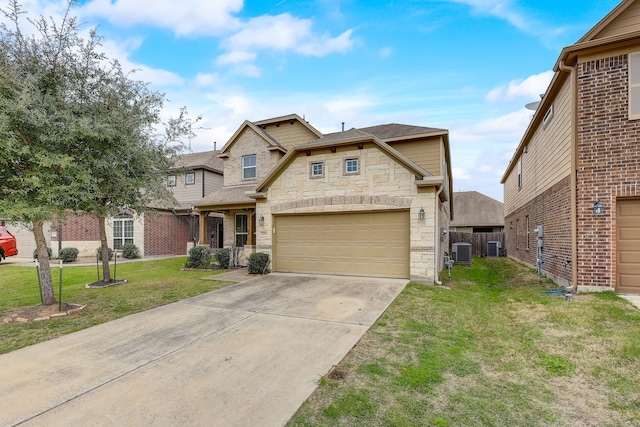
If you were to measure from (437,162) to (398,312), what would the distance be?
8580 mm

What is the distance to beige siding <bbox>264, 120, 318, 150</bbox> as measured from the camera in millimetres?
15734

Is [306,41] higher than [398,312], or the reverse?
[306,41]

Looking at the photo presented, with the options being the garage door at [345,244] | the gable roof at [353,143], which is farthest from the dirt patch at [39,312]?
the gable roof at [353,143]

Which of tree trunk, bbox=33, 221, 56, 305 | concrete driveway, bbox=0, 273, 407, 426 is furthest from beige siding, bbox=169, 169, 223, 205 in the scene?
concrete driveway, bbox=0, 273, 407, 426

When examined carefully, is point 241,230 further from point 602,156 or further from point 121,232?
point 602,156

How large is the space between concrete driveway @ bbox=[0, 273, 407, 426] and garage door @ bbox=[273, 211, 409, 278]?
10.7 feet

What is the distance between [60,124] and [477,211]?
30888 millimetres

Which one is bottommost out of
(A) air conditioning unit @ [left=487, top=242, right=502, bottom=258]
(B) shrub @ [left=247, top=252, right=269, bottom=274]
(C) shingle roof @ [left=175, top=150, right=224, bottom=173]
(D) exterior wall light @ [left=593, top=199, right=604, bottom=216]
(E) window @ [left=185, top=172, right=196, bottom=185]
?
(A) air conditioning unit @ [left=487, top=242, right=502, bottom=258]

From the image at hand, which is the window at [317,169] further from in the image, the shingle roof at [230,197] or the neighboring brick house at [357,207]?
the shingle roof at [230,197]

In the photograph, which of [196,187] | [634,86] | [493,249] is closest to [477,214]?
[493,249]

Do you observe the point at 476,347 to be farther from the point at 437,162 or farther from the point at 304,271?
the point at 437,162

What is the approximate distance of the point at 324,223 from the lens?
36.8 ft

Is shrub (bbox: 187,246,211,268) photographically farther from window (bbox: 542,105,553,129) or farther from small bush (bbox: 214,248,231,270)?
window (bbox: 542,105,553,129)

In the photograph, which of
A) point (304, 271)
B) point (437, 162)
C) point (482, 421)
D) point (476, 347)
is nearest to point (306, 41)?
point (437, 162)
